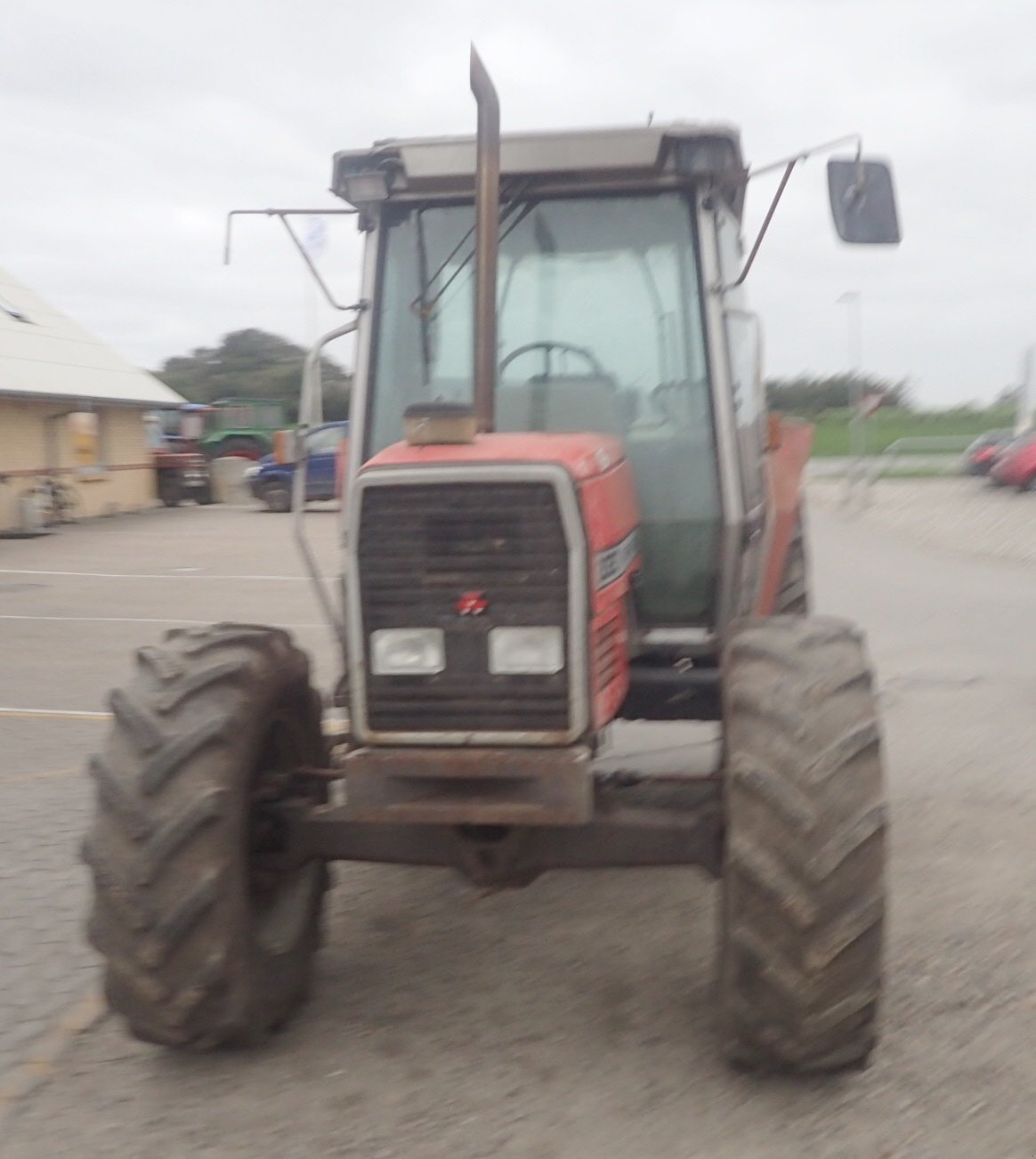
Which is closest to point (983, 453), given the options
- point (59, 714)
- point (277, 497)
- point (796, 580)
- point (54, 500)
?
point (277, 497)

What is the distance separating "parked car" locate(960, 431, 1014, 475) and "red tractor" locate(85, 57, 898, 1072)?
1163 inches

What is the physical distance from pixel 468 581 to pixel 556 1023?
1.36m

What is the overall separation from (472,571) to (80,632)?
10.2 meters

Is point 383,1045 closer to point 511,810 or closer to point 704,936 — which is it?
point 511,810

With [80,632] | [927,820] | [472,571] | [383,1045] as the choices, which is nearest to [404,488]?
[472,571]

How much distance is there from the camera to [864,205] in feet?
15.4

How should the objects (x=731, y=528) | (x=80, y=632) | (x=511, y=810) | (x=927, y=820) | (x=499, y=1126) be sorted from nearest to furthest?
(x=499, y=1126) → (x=511, y=810) → (x=731, y=528) → (x=927, y=820) → (x=80, y=632)

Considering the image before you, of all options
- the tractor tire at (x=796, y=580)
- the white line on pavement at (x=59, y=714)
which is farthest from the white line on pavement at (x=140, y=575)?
the tractor tire at (x=796, y=580)

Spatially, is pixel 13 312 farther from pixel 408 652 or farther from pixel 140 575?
pixel 408 652

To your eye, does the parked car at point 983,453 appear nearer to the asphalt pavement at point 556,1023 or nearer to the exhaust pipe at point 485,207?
the asphalt pavement at point 556,1023

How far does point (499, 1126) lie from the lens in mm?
3771

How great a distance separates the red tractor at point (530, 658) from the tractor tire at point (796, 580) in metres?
1.32

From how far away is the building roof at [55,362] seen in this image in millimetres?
25484

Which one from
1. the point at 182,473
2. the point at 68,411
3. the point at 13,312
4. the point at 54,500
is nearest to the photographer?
the point at 54,500
